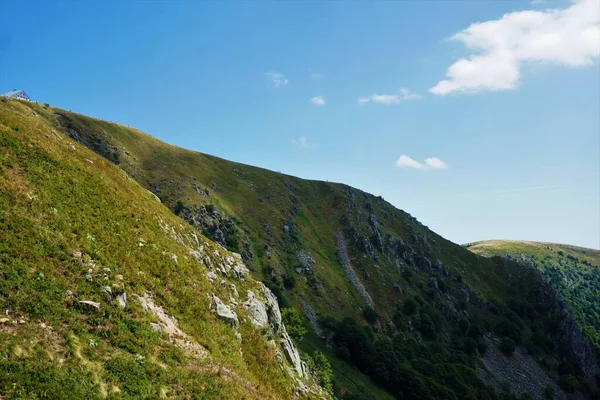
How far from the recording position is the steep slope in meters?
18.2

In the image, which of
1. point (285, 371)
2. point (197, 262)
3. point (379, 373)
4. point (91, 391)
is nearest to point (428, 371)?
point (379, 373)

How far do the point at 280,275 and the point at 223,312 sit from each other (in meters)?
71.6

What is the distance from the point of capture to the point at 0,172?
28047 mm

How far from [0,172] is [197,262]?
1821cm

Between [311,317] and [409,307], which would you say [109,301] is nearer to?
[311,317]

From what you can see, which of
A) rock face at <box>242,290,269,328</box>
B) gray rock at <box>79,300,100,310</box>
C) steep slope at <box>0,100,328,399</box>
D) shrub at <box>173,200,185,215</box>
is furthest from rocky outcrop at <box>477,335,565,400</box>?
gray rock at <box>79,300,100,310</box>

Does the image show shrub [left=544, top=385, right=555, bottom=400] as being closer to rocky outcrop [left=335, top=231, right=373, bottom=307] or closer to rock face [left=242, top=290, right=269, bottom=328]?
rocky outcrop [left=335, top=231, right=373, bottom=307]

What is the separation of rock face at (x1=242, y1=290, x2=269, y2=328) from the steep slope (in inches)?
7.4

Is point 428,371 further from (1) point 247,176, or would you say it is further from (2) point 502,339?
(1) point 247,176

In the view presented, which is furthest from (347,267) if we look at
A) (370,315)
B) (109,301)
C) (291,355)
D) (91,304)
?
(91,304)

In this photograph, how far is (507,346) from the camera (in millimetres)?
137500

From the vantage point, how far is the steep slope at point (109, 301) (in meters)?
18.2

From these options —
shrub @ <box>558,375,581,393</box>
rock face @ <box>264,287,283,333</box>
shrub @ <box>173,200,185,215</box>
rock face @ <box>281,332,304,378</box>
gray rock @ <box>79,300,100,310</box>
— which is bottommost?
shrub @ <box>558,375,581,393</box>

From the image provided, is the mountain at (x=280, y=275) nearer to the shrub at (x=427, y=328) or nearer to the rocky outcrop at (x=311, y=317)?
the rocky outcrop at (x=311, y=317)
